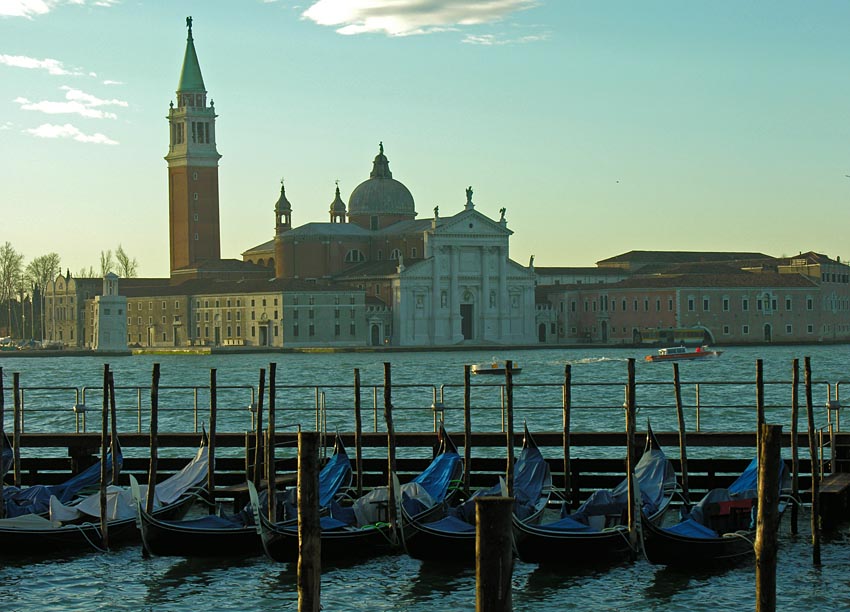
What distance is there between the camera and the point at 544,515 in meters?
13.8

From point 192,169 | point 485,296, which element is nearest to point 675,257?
point 485,296

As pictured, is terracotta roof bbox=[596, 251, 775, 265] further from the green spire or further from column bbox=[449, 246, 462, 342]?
the green spire

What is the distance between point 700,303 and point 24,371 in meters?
35.0

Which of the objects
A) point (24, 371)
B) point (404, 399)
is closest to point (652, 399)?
point (404, 399)

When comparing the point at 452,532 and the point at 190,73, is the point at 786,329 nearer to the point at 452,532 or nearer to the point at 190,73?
the point at 190,73

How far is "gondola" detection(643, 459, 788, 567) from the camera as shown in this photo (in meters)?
11.7

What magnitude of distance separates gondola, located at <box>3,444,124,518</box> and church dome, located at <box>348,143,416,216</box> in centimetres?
7261

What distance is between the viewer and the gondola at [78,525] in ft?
41.4

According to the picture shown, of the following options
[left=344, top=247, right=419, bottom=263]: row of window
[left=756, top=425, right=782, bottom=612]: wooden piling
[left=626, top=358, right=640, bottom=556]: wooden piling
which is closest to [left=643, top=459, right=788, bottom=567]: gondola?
[left=626, top=358, right=640, bottom=556]: wooden piling

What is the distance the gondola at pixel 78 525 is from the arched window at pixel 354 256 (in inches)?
2776

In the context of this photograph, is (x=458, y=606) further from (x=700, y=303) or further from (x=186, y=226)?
(x=186, y=226)

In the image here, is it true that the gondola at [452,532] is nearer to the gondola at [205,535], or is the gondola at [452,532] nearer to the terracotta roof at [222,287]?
the gondola at [205,535]

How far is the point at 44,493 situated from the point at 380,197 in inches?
2911

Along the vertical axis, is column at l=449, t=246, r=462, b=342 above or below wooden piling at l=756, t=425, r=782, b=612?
above
